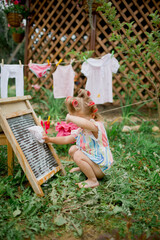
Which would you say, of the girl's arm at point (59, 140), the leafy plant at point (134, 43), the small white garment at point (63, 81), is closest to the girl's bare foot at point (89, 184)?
the girl's arm at point (59, 140)

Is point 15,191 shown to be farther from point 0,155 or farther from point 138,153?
point 138,153

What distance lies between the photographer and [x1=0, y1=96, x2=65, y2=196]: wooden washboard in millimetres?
1814

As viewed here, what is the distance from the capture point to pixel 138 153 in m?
2.75

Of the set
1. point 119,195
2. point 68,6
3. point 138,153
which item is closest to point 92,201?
point 119,195

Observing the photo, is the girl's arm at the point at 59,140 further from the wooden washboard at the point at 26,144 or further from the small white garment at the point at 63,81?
the small white garment at the point at 63,81

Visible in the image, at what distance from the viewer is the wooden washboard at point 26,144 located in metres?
1.81

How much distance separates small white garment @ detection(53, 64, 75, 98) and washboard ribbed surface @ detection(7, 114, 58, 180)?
2.09 metres

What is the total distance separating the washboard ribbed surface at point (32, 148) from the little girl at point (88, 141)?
14cm

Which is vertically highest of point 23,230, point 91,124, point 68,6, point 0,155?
point 68,6

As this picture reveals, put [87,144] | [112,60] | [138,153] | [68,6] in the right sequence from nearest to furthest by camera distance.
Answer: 1. [87,144]
2. [138,153]
3. [112,60]
4. [68,6]

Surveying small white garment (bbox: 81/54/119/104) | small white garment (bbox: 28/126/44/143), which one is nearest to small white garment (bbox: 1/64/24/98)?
small white garment (bbox: 81/54/119/104)

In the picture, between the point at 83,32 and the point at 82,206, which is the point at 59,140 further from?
the point at 83,32

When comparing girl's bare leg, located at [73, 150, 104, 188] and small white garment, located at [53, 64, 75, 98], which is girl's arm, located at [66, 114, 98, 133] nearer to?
girl's bare leg, located at [73, 150, 104, 188]

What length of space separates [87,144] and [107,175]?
1.58ft
